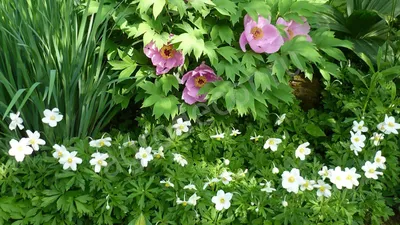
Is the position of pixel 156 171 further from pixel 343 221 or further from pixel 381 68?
pixel 381 68

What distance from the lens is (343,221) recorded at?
1.88m

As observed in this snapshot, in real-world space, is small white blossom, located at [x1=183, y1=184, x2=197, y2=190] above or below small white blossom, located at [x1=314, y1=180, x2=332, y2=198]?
above

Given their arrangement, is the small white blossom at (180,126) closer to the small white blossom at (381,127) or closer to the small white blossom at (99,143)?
the small white blossom at (99,143)

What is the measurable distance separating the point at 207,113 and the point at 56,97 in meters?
0.68

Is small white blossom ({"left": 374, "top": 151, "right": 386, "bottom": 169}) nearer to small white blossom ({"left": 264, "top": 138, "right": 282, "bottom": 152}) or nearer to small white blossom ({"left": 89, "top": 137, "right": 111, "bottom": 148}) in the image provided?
small white blossom ({"left": 264, "top": 138, "right": 282, "bottom": 152})

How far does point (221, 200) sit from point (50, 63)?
2.87 ft

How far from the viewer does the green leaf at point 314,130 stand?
2.33m

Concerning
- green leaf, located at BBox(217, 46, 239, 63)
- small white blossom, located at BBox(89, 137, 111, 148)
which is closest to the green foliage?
green leaf, located at BBox(217, 46, 239, 63)

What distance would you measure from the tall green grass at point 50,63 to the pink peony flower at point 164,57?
0.64 feet

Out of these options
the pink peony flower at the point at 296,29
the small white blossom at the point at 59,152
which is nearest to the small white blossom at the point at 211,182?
the small white blossom at the point at 59,152

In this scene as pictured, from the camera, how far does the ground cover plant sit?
6.21 ft

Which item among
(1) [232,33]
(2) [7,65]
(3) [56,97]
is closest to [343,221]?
(1) [232,33]

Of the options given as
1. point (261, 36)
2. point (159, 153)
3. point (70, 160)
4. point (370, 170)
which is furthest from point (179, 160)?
point (370, 170)

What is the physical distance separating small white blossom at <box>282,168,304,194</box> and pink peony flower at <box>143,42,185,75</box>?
0.69 meters
